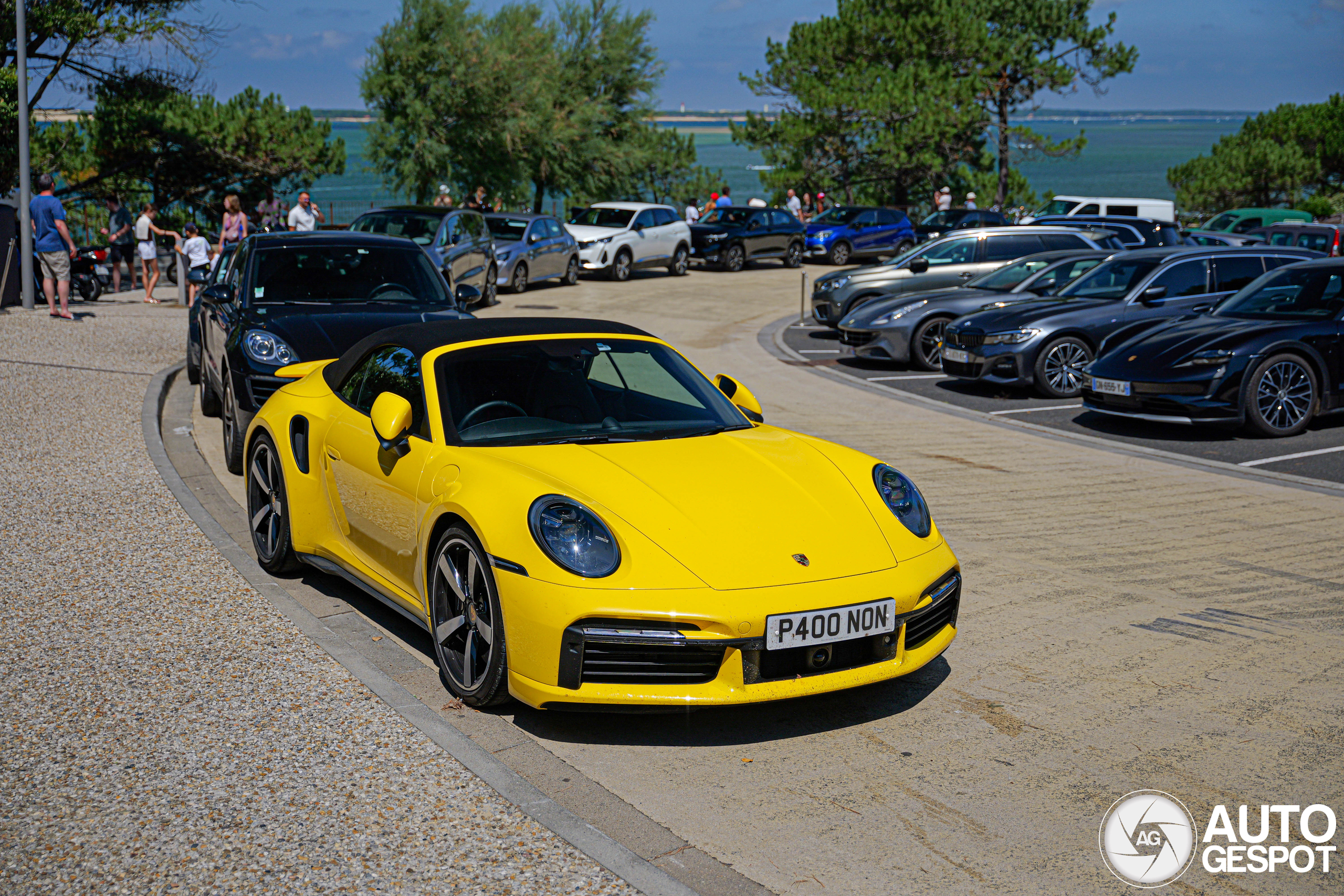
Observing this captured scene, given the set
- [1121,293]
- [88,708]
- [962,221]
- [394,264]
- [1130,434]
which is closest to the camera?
[88,708]

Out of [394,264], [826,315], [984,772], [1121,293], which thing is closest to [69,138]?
[826,315]

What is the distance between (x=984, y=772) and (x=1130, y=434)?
25.6 feet

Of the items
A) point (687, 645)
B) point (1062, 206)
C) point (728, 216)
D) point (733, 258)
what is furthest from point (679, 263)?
point (687, 645)

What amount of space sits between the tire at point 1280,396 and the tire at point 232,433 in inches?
329

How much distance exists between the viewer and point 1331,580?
21.0 feet

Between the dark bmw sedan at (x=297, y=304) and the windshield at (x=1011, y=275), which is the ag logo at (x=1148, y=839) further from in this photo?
the windshield at (x=1011, y=275)

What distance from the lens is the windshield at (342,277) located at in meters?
10.2

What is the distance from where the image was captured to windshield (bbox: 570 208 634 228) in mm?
28812

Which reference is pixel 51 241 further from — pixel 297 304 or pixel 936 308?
pixel 936 308

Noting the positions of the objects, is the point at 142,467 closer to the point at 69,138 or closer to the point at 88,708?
the point at 88,708

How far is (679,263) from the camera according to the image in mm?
29859

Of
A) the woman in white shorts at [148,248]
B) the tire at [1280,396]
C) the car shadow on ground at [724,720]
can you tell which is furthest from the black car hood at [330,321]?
the woman in white shorts at [148,248]

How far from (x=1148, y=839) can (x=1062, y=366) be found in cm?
1022

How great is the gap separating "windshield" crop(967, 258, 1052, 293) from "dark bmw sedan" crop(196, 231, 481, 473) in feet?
25.9
